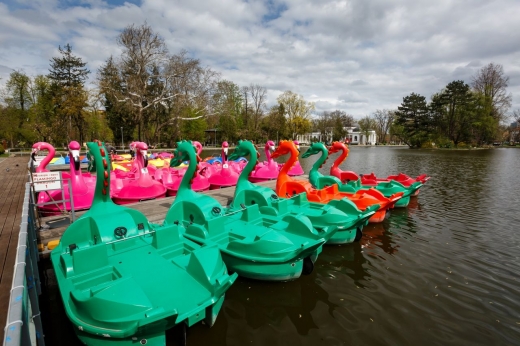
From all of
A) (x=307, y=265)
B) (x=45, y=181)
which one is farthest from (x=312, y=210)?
(x=45, y=181)

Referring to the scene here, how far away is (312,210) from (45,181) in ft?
20.2

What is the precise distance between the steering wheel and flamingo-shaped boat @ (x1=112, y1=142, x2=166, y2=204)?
5.05m

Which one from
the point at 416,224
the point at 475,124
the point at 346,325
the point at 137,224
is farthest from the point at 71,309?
the point at 475,124

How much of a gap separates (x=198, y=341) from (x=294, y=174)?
502 inches

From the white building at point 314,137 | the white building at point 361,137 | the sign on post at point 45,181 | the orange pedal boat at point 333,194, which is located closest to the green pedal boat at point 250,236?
the orange pedal boat at point 333,194

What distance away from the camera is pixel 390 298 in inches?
184

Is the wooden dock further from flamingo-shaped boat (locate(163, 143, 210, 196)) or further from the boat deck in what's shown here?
flamingo-shaped boat (locate(163, 143, 210, 196))

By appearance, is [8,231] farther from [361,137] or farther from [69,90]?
[361,137]

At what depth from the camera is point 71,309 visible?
3.13 metres

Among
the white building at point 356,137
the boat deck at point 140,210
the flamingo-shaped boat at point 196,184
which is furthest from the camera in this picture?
the white building at point 356,137

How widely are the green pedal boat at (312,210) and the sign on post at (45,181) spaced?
397 cm

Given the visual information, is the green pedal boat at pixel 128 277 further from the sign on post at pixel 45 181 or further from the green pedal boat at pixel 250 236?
the sign on post at pixel 45 181

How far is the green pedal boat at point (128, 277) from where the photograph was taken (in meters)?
2.91

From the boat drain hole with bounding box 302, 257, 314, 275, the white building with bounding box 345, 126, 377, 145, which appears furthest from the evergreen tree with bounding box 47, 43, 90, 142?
the white building with bounding box 345, 126, 377, 145
